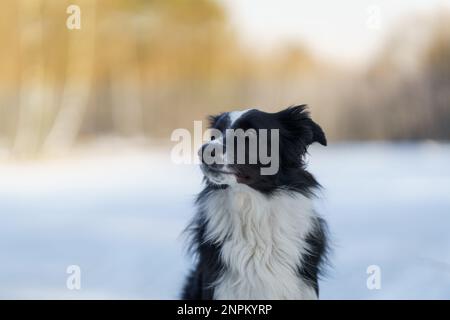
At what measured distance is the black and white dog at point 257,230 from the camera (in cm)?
294

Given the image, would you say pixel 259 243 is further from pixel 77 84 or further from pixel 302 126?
pixel 77 84

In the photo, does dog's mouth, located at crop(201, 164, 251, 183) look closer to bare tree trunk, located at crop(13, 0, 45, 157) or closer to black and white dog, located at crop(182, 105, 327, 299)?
black and white dog, located at crop(182, 105, 327, 299)

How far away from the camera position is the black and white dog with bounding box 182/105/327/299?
9.64ft

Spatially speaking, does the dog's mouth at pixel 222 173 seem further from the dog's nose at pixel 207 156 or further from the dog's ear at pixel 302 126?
the dog's ear at pixel 302 126

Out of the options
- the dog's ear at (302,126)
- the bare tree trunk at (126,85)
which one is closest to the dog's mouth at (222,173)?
the dog's ear at (302,126)

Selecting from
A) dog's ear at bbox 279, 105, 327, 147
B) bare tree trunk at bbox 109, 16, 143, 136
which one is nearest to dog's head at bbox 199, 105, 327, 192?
dog's ear at bbox 279, 105, 327, 147

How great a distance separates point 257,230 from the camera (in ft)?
9.72

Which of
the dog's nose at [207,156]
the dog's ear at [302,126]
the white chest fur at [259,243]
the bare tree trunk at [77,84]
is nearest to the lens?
the dog's nose at [207,156]

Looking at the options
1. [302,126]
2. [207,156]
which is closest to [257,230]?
[207,156]

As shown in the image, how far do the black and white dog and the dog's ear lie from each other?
4.3 inches

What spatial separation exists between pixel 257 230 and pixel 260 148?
45 cm

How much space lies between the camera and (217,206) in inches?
119

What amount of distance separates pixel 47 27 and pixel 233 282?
7462mm
